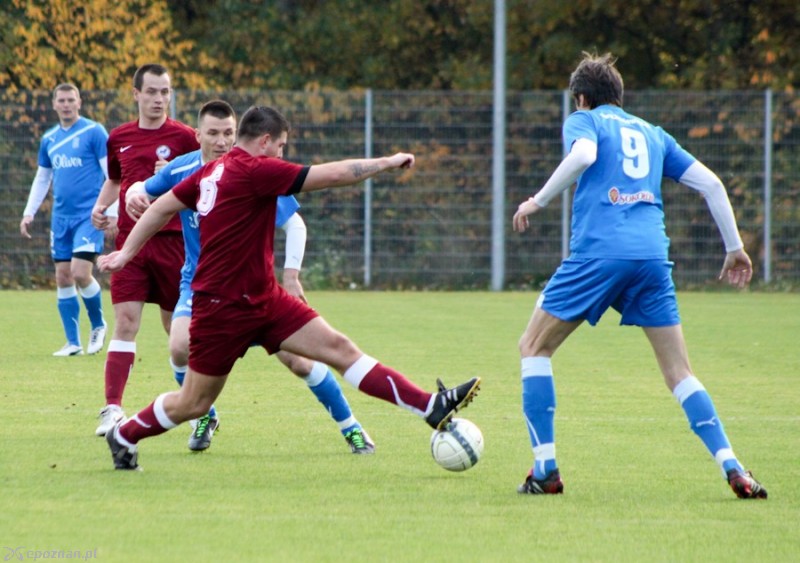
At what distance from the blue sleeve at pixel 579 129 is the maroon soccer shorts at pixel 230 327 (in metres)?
1.45

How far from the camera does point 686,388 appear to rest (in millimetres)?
6066

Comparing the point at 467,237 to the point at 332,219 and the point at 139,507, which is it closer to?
the point at 332,219

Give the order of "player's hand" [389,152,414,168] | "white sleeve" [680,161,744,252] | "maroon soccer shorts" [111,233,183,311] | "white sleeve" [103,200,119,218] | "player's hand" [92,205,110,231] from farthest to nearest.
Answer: "white sleeve" [103,200,119,218] → "player's hand" [92,205,110,231] → "maroon soccer shorts" [111,233,183,311] → "white sleeve" [680,161,744,252] → "player's hand" [389,152,414,168]

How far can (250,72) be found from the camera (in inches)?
1101

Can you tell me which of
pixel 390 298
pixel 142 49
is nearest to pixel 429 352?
pixel 390 298

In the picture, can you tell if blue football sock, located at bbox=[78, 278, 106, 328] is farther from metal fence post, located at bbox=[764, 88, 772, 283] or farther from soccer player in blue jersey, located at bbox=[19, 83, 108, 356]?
metal fence post, located at bbox=[764, 88, 772, 283]

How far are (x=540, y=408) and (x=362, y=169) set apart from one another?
1.31 meters

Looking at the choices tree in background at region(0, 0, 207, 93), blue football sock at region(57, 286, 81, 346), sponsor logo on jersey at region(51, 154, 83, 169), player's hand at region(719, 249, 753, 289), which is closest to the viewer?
player's hand at region(719, 249, 753, 289)

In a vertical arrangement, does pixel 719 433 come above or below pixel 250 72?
below

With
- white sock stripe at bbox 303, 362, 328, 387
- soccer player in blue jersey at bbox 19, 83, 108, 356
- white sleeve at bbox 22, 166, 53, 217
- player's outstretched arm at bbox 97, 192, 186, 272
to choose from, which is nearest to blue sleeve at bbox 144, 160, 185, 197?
player's outstretched arm at bbox 97, 192, 186, 272

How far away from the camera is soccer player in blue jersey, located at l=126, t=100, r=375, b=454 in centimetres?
722

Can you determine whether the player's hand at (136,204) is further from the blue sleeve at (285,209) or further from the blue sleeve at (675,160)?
the blue sleeve at (675,160)

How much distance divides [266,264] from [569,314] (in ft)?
4.60

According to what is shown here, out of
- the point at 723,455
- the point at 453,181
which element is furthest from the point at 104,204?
the point at 453,181
